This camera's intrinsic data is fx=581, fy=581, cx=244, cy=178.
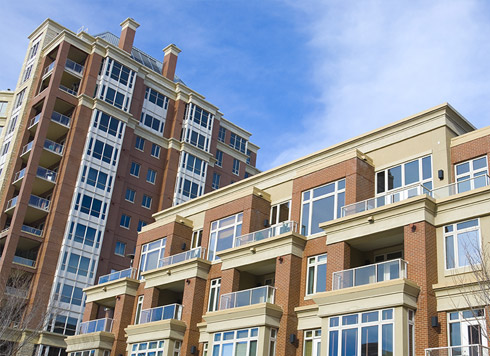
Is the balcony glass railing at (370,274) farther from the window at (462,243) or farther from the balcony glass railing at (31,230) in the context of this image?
the balcony glass railing at (31,230)

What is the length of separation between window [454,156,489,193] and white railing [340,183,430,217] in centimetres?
136

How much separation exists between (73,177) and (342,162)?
101ft

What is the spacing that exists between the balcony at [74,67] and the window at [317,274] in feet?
120

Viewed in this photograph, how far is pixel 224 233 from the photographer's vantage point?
31.3 meters

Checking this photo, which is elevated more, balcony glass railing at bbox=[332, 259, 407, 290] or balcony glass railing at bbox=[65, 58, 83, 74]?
balcony glass railing at bbox=[65, 58, 83, 74]

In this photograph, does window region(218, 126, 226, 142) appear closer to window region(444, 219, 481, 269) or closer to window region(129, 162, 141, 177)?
window region(129, 162, 141, 177)

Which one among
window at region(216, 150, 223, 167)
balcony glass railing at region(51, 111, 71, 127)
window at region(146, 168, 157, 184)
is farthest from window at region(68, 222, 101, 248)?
window at region(216, 150, 223, 167)

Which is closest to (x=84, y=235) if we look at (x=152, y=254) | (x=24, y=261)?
(x=24, y=261)

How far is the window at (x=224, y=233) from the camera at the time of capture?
30.5 metres

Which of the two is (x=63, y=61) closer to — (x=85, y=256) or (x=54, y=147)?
(x=54, y=147)

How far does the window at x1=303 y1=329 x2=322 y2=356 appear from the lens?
23828mm

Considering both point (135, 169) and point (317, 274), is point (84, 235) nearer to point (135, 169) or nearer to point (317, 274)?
point (135, 169)

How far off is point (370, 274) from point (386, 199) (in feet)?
10.7

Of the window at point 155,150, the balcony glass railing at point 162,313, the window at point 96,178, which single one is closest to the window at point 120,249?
the window at point 96,178
